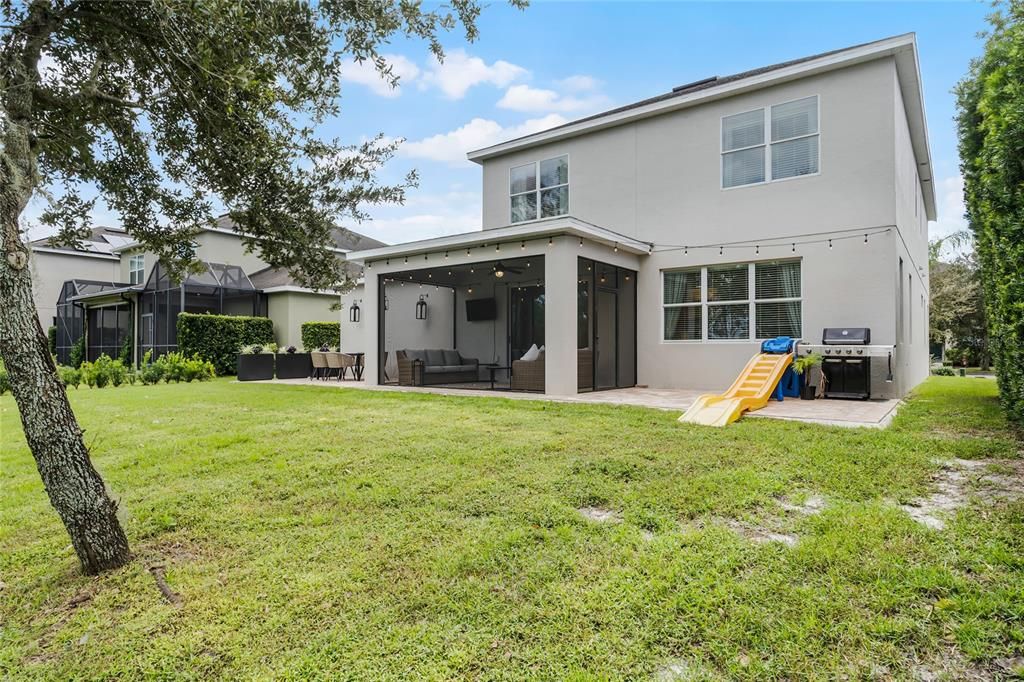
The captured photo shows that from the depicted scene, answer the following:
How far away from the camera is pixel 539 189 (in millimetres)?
13031

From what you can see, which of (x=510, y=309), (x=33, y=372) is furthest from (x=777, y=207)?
(x=33, y=372)

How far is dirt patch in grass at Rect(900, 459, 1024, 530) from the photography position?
3.27 metres

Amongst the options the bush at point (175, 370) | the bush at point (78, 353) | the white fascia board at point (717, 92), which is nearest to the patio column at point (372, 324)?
the white fascia board at point (717, 92)

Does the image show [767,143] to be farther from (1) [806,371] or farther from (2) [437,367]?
(2) [437,367]

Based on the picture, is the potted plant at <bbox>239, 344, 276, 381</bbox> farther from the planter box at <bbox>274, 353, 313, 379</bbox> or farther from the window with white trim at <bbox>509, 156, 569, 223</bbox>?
the window with white trim at <bbox>509, 156, 569, 223</bbox>

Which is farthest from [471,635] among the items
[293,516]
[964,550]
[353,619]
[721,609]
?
[964,550]

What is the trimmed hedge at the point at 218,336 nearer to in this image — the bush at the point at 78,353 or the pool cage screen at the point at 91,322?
the pool cage screen at the point at 91,322

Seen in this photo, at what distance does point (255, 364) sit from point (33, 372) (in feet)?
40.7

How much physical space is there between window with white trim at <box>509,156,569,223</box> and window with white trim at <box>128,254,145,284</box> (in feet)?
54.9

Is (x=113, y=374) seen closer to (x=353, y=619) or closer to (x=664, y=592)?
(x=353, y=619)

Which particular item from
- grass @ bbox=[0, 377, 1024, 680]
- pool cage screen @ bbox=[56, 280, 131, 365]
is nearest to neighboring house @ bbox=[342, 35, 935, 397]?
grass @ bbox=[0, 377, 1024, 680]

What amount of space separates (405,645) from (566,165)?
11.8 meters

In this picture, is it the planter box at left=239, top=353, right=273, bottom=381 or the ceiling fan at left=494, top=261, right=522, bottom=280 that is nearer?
the ceiling fan at left=494, top=261, right=522, bottom=280

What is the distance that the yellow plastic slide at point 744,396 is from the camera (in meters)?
6.55
